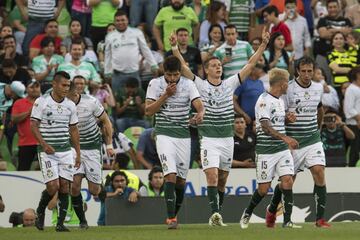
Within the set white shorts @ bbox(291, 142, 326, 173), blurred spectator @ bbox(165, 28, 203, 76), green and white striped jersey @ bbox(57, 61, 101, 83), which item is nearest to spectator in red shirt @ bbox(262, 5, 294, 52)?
blurred spectator @ bbox(165, 28, 203, 76)

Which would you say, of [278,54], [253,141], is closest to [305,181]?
[253,141]

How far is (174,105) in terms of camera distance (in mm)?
20406

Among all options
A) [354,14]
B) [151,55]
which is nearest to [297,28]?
[354,14]

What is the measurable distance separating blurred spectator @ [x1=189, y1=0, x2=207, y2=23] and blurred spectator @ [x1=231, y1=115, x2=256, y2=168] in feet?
16.0

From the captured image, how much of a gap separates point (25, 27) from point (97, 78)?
3.84 metres

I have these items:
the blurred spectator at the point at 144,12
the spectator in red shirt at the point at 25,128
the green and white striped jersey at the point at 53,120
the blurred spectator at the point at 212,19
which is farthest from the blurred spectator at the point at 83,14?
the green and white striped jersey at the point at 53,120

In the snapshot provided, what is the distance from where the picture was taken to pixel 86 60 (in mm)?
28219

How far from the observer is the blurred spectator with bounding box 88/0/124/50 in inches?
1180

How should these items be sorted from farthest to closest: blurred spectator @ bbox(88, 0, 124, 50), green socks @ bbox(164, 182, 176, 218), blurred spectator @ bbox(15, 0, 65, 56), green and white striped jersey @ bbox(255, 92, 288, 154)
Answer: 1. blurred spectator @ bbox(88, 0, 124, 50)
2. blurred spectator @ bbox(15, 0, 65, 56)
3. green socks @ bbox(164, 182, 176, 218)
4. green and white striped jersey @ bbox(255, 92, 288, 154)

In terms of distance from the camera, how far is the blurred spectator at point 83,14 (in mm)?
30359

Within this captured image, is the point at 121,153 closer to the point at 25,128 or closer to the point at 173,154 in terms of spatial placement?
the point at 25,128

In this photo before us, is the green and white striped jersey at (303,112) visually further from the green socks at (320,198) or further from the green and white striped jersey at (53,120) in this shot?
the green and white striped jersey at (53,120)

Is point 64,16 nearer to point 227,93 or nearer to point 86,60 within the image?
point 86,60

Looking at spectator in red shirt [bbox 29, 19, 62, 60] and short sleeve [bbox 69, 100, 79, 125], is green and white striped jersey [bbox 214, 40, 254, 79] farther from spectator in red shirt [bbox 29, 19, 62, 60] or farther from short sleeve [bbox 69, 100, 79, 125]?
short sleeve [bbox 69, 100, 79, 125]
